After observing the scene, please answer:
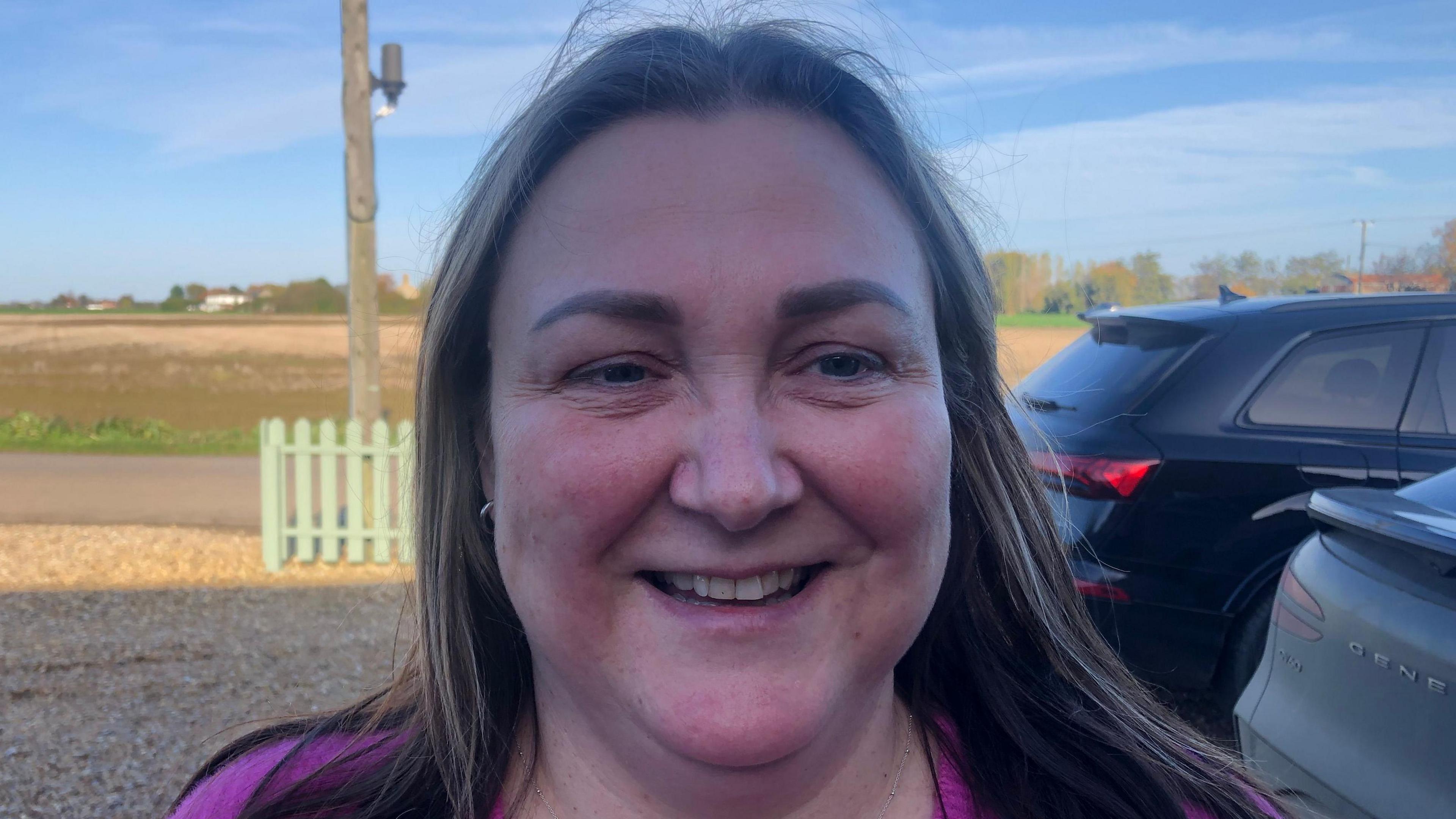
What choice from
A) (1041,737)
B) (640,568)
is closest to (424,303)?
(640,568)

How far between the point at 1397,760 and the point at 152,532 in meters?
8.27

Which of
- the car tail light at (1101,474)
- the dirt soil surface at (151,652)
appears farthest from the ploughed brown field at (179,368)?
the car tail light at (1101,474)

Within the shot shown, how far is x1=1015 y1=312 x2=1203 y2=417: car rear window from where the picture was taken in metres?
4.19

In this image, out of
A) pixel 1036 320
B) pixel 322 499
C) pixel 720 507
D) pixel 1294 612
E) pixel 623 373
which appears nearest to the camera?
pixel 720 507

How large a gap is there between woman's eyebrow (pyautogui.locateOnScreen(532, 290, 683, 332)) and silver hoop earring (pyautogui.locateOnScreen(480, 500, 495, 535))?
0.38 m

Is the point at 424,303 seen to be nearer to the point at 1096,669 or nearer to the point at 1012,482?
the point at 1012,482

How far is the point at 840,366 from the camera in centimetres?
117

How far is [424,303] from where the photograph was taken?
1555 mm

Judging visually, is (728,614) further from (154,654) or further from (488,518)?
(154,654)

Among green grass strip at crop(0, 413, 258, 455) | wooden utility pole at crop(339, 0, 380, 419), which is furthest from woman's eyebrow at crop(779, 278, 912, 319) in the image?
Answer: green grass strip at crop(0, 413, 258, 455)

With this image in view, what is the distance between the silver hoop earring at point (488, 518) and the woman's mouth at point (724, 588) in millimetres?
362

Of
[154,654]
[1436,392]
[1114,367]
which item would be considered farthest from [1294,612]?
[154,654]

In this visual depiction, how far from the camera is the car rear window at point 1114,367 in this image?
4188 mm

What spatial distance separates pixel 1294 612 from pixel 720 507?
7.70ft
